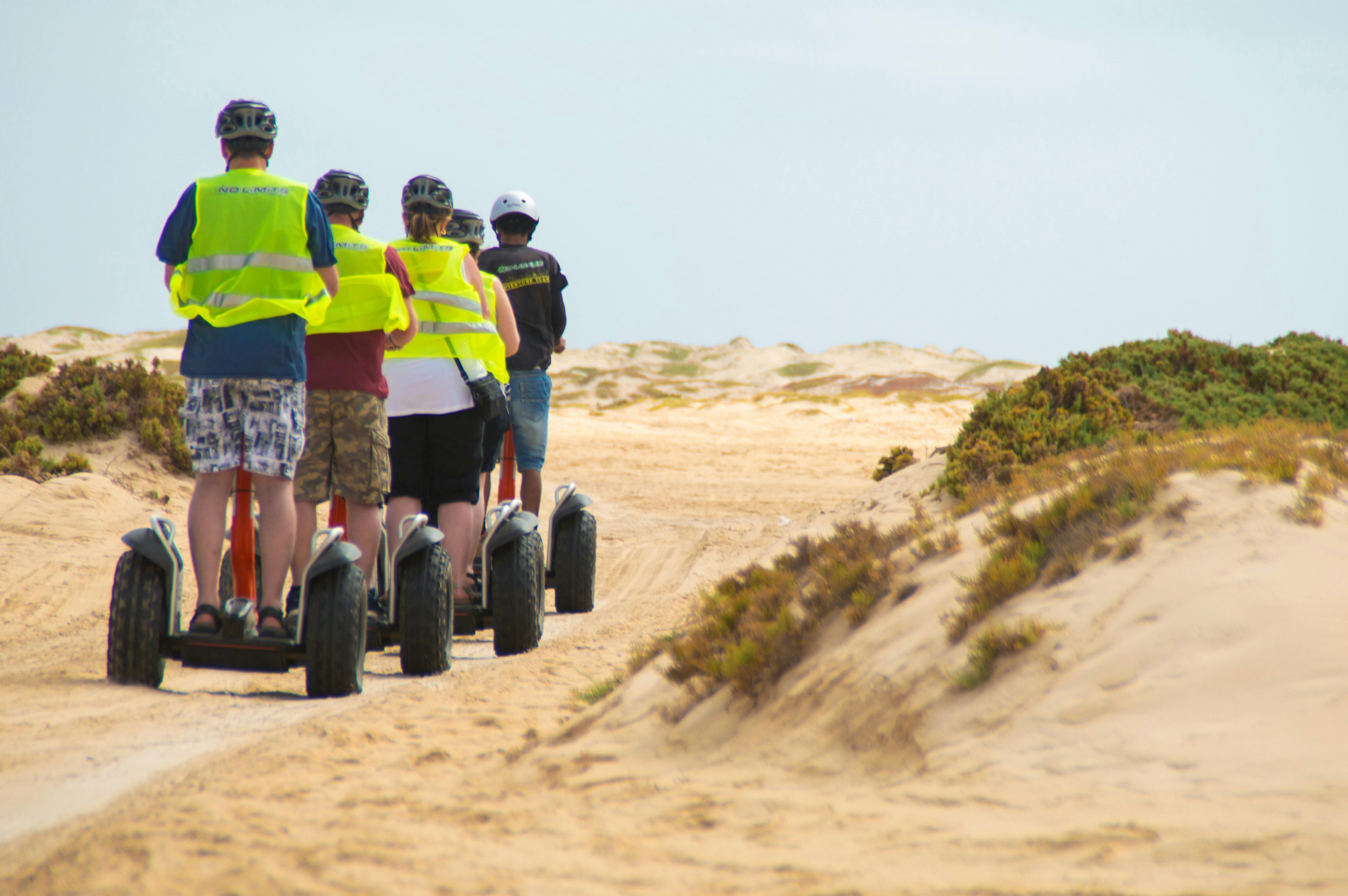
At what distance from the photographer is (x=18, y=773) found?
9.77 feet

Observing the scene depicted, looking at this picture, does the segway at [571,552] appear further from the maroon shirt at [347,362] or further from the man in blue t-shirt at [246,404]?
the man in blue t-shirt at [246,404]

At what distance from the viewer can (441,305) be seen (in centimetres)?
518

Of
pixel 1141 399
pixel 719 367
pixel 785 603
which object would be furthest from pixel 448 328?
pixel 719 367

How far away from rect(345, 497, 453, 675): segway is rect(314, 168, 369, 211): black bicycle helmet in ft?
5.05

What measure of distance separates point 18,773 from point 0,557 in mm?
5468

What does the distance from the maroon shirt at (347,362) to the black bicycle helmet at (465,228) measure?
2.25m

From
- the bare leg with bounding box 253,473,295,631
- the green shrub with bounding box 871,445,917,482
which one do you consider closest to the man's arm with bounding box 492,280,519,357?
the bare leg with bounding box 253,473,295,631

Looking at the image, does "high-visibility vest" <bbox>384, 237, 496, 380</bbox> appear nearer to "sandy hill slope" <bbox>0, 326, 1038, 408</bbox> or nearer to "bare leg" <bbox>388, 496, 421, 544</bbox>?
"bare leg" <bbox>388, 496, 421, 544</bbox>

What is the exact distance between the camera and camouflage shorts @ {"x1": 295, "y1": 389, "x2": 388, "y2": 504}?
4.56 meters

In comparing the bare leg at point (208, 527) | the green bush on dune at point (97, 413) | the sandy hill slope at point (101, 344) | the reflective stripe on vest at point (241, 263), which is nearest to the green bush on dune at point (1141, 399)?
the reflective stripe on vest at point (241, 263)

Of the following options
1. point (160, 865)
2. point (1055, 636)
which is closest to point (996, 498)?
point (1055, 636)

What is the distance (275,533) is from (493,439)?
1.94 m

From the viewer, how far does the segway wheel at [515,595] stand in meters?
5.26

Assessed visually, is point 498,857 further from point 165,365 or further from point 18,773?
point 165,365
